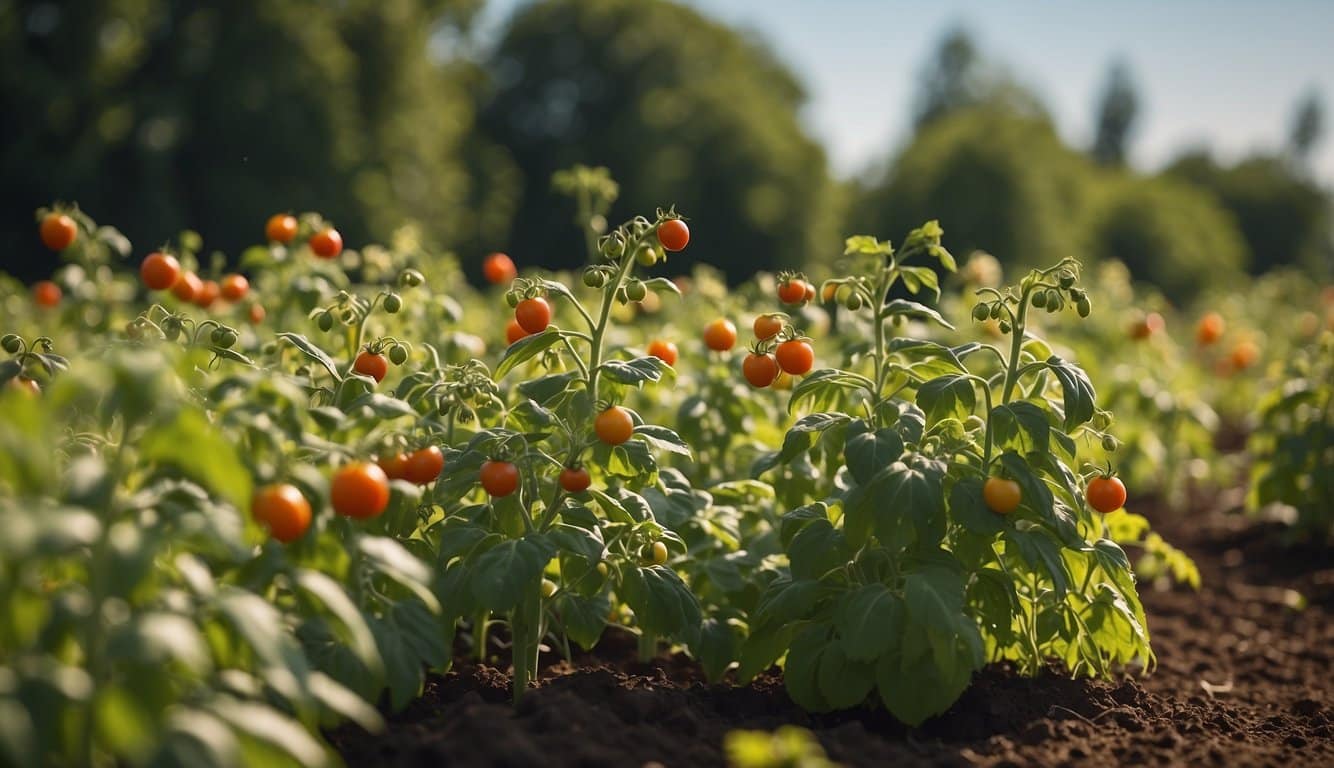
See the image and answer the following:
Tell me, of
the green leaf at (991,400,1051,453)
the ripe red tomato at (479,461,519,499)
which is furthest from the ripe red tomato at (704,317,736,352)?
the ripe red tomato at (479,461,519,499)

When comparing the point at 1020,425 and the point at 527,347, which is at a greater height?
the point at 527,347

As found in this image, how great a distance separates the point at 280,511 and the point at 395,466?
539 millimetres

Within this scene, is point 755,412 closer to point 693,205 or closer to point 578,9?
point 693,205

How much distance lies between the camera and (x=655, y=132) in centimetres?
3522

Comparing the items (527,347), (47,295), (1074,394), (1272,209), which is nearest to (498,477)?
(527,347)

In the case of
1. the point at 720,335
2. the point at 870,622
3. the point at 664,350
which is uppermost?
the point at 720,335

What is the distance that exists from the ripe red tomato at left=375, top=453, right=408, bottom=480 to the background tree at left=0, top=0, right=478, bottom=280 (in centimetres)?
2114

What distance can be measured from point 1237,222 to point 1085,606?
83.7 metres

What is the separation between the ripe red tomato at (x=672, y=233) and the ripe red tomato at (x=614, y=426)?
580mm

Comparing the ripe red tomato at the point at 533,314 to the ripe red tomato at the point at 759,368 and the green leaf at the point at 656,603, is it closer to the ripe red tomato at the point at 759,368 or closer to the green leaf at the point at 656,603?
the ripe red tomato at the point at 759,368

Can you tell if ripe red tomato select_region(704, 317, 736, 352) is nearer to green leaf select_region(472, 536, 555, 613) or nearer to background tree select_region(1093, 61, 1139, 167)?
green leaf select_region(472, 536, 555, 613)

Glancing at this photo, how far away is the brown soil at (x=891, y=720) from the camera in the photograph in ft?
9.68

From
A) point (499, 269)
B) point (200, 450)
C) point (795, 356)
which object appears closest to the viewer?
point (200, 450)

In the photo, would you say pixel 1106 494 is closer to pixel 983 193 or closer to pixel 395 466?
pixel 395 466
